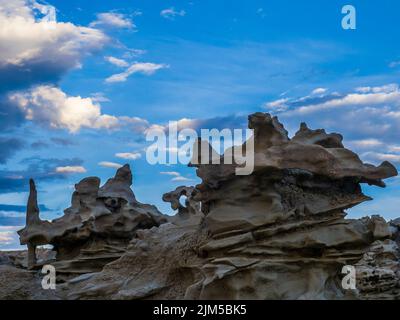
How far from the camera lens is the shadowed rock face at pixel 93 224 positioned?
14867mm

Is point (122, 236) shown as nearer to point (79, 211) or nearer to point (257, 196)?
point (79, 211)

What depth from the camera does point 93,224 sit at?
48.6ft

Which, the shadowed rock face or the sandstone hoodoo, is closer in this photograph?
the sandstone hoodoo

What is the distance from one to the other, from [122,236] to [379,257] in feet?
18.8

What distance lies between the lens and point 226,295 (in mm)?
8062

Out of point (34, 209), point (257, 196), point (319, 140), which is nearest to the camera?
point (257, 196)

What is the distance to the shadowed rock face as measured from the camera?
48.8 feet

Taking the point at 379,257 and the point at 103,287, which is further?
the point at 379,257

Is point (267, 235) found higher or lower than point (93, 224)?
lower

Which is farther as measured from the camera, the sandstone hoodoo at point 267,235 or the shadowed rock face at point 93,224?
the shadowed rock face at point 93,224

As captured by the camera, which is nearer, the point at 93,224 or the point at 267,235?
the point at 267,235
